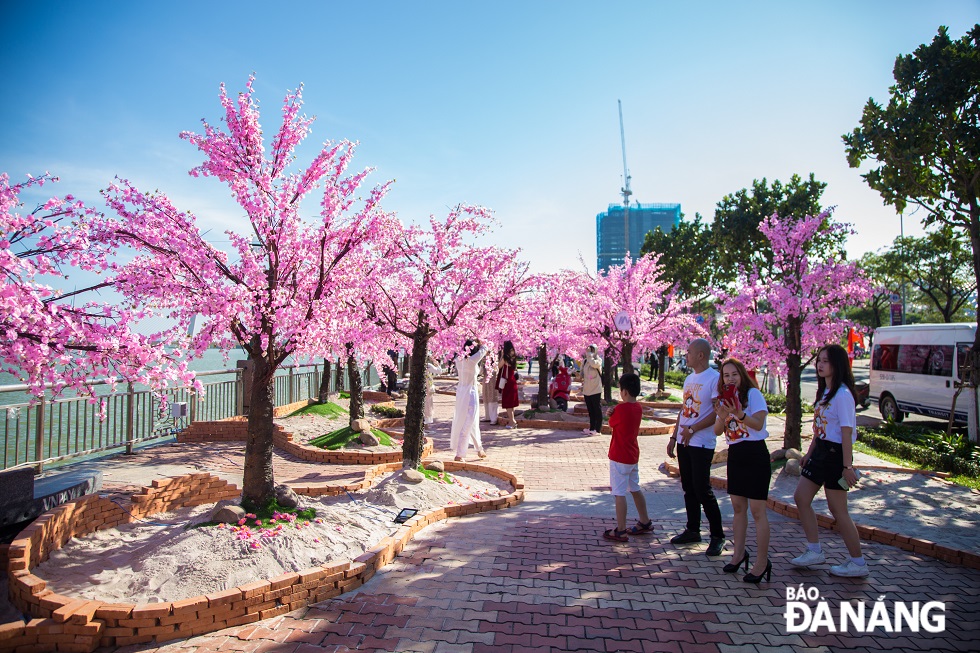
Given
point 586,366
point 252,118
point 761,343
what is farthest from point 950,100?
point 252,118

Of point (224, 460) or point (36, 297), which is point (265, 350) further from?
point (224, 460)

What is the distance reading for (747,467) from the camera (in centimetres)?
468

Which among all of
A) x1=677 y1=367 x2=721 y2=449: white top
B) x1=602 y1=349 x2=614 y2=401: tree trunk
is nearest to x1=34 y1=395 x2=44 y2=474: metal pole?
x1=677 y1=367 x2=721 y2=449: white top

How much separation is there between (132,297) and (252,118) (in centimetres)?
190

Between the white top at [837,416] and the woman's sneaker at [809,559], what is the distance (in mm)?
988

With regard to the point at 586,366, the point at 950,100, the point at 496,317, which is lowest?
the point at 586,366

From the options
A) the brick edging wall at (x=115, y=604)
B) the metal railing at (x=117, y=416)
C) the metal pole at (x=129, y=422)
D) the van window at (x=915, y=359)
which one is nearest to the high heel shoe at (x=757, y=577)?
the brick edging wall at (x=115, y=604)

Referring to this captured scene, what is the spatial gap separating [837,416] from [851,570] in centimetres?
126

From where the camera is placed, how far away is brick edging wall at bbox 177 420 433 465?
30.8ft

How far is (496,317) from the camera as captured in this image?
Answer: 366 inches

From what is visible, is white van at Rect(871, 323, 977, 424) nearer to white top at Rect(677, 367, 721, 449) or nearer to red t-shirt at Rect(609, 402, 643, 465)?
white top at Rect(677, 367, 721, 449)

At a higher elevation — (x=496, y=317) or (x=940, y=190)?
(x=940, y=190)

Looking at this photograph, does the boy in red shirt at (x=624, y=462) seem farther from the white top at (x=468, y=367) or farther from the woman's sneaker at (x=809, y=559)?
the white top at (x=468, y=367)

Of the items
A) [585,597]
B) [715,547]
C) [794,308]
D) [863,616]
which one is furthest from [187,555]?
[794,308]
